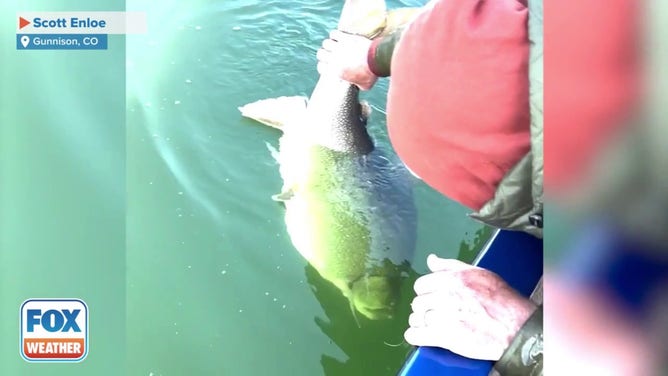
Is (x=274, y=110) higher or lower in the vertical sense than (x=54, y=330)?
higher

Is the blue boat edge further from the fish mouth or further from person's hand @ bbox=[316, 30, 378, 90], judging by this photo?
person's hand @ bbox=[316, 30, 378, 90]

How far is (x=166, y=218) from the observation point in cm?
133

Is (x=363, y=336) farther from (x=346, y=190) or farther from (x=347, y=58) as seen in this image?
(x=347, y=58)

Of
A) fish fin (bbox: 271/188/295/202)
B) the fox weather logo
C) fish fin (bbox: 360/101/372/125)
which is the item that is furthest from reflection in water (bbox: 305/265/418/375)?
the fox weather logo

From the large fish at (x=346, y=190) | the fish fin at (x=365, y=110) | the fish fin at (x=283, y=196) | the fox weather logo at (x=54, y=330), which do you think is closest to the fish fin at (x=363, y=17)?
the large fish at (x=346, y=190)

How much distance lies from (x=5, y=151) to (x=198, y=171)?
1.22 feet

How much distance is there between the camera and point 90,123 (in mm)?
1330

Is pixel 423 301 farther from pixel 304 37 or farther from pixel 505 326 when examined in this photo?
pixel 304 37

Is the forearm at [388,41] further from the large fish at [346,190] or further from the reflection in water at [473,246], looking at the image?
the reflection in water at [473,246]

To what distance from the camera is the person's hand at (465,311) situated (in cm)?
125

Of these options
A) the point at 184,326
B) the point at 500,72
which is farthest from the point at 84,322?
the point at 500,72

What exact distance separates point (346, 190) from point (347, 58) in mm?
256

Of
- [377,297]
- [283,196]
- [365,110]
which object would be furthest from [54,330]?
[365,110]

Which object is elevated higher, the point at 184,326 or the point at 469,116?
the point at 469,116
